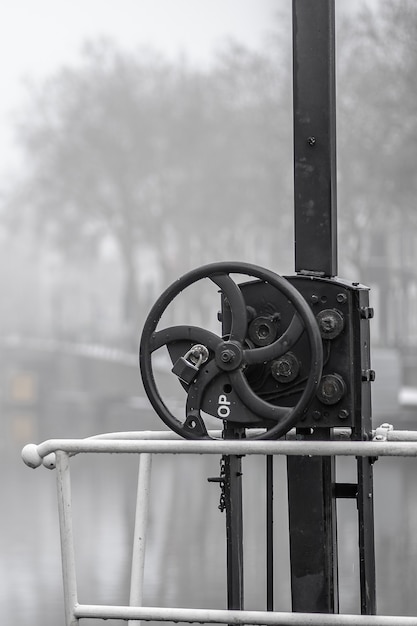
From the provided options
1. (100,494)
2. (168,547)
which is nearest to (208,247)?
(100,494)

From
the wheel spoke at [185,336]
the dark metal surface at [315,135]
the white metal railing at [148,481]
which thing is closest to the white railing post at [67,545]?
the white metal railing at [148,481]

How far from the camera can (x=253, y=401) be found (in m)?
2.96

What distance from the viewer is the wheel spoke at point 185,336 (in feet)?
9.78

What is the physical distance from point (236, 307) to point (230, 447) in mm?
445

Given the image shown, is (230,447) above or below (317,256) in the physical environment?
below

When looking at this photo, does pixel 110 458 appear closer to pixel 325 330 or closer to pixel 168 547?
pixel 168 547

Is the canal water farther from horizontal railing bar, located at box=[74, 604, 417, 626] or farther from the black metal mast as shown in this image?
horizontal railing bar, located at box=[74, 604, 417, 626]

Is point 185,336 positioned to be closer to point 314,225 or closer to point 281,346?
point 281,346

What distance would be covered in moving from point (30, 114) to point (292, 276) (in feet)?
183

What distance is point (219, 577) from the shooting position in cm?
1603

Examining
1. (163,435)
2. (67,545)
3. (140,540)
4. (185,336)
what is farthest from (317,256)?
(67,545)

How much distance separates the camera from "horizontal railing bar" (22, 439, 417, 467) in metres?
2.60

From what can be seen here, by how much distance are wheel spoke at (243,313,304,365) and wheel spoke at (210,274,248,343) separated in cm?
5

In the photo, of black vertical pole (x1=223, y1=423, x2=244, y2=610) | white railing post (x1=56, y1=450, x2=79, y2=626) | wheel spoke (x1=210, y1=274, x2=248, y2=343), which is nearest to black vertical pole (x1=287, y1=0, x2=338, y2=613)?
black vertical pole (x1=223, y1=423, x2=244, y2=610)
